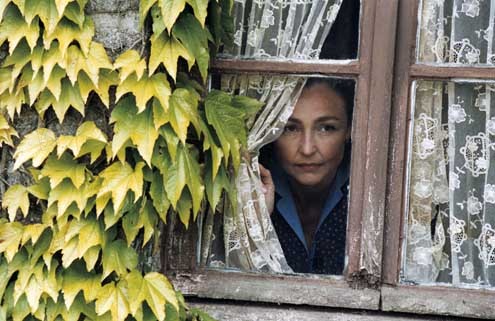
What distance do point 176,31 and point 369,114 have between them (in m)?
0.66

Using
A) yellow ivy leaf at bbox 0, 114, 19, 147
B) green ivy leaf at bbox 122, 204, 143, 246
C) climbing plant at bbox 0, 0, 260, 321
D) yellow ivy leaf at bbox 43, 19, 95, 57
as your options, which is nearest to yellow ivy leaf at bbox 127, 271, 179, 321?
climbing plant at bbox 0, 0, 260, 321

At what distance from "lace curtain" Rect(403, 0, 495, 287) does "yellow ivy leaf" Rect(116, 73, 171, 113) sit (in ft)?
2.65

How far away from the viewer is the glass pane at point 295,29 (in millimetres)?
3135

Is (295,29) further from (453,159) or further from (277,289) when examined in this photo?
(277,289)

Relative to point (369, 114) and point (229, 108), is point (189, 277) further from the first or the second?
point (369, 114)

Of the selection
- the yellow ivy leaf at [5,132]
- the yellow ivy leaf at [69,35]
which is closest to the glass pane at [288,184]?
the yellow ivy leaf at [69,35]

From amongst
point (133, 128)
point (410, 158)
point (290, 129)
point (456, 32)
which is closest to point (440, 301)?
point (410, 158)

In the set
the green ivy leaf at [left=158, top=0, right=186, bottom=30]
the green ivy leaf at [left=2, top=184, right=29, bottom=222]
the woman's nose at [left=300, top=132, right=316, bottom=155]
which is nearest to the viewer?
the green ivy leaf at [left=158, top=0, right=186, bottom=30]

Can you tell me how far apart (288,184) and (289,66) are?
0.39 metres

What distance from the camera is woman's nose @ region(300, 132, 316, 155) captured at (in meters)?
3.18

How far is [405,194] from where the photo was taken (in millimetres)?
3102

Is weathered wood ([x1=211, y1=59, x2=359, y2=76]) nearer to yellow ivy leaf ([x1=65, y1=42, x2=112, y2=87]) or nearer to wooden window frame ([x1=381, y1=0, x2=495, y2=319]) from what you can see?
wooden window frame ([x1=381, y1=0, x2=495, y2=319])

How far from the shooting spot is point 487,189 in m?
3.10

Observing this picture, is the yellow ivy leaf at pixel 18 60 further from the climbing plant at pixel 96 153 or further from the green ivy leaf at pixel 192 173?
the green ivy leaf at pixel 192 173
